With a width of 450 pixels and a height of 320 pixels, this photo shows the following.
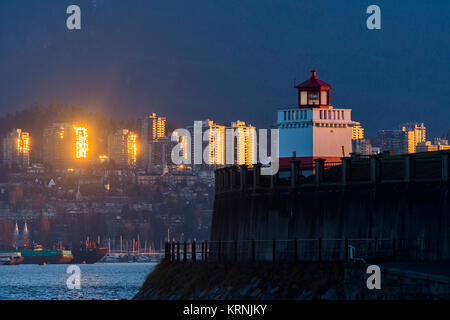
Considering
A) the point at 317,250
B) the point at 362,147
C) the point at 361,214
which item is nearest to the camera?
the point at 361,214

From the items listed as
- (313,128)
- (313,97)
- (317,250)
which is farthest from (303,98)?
(317,250)

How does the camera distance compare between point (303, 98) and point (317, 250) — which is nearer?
point (317, 250)

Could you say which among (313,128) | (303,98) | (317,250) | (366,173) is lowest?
(317,250)

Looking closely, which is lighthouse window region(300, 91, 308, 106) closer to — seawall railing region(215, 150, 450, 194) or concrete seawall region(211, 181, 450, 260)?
seawall railing region(215, 150, 450, 194)

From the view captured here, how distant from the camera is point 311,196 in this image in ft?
134

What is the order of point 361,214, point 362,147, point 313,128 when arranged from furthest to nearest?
1. point 362,147
2. point 313,128
3. point 361,214

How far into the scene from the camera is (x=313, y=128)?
205ft

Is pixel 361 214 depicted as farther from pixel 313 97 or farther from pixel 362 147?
pixel 362 147

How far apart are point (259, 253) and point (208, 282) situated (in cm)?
292

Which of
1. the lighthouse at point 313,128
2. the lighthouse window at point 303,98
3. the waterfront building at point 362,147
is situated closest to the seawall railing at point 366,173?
the lighthouse at point 313,128

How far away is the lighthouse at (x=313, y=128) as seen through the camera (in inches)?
2436

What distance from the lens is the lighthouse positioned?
61.9 m
